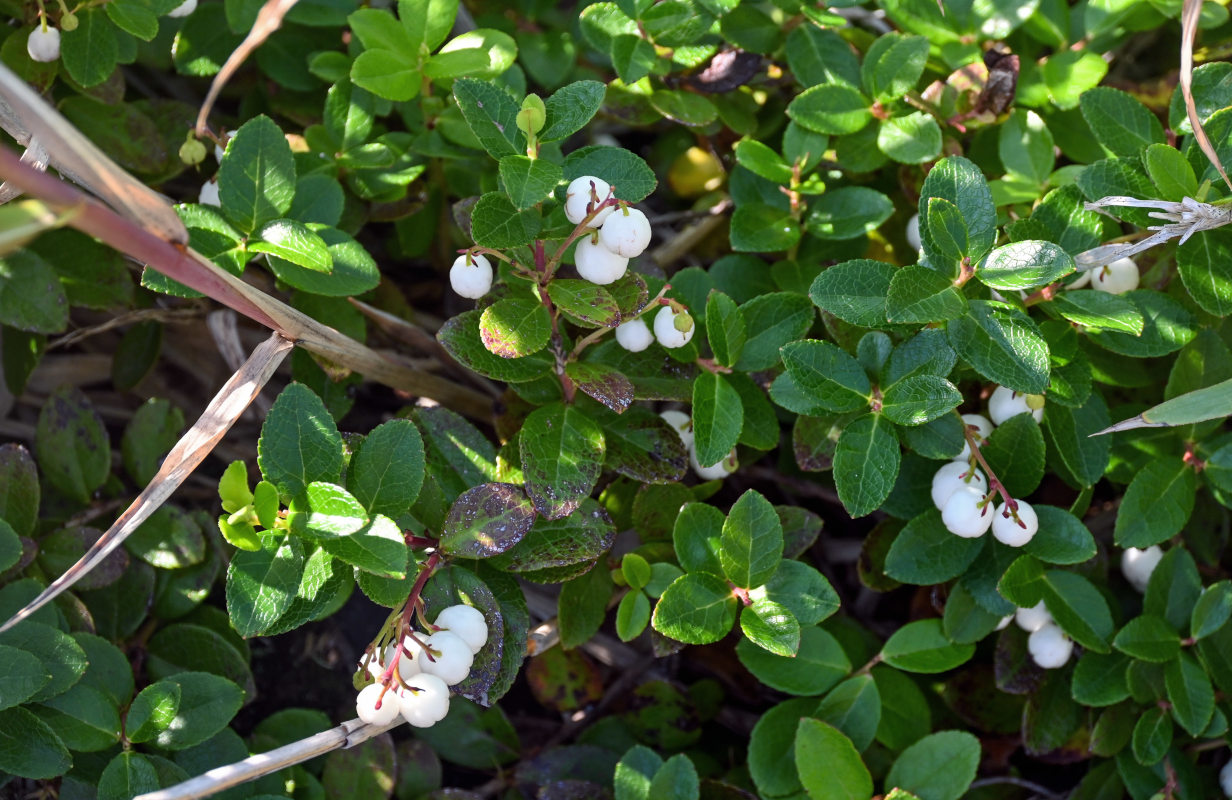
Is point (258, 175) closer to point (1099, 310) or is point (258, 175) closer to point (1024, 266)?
point (1024, 266)

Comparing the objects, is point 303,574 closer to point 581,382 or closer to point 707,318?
point 581,382

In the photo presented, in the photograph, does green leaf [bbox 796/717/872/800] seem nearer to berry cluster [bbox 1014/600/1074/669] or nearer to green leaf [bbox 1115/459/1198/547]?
berry cluster [bbox 1014/600/1074/669]

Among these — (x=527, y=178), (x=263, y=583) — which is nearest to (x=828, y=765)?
(x=263, y=583)

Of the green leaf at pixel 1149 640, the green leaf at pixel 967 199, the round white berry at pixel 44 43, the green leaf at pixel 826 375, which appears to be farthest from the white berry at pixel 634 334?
the round white berry at pixel 44 43

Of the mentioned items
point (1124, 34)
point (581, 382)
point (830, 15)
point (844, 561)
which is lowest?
point (844, 561)

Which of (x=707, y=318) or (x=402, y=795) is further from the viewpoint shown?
(x=402, y=795)

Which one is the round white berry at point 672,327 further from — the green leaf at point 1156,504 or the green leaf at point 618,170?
the green leaf at point 1156,504

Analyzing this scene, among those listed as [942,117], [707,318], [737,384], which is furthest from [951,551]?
[942,117]

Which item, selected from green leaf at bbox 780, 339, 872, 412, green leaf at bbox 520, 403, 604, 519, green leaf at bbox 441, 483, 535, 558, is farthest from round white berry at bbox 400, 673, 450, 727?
green leaf at bbox 780, 339, 872, 412
